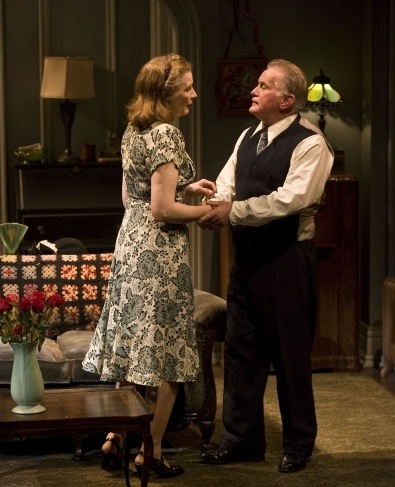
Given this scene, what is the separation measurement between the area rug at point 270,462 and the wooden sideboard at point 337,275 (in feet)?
3.00

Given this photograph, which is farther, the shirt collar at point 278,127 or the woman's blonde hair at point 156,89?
the shirt collar at point 278,127

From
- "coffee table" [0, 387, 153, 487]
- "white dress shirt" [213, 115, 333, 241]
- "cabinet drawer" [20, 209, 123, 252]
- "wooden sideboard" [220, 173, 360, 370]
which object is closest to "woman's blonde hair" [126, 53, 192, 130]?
"white dress shirt" [213, 115, 333, 241]

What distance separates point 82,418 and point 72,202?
5.00m

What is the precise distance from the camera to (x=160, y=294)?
440 centimetres

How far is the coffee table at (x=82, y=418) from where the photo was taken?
12.7ft

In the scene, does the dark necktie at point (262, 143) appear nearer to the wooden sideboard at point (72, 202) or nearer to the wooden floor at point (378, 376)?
the wooden floor at point (378, 376)

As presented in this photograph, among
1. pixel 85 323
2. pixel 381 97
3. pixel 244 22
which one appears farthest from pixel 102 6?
pixel 85 323

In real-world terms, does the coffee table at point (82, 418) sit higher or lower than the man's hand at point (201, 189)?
lower

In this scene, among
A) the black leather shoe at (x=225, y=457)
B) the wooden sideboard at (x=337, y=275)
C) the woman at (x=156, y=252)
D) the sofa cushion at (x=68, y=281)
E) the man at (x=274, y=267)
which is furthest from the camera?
the wooden sideboard at (x=337, y=275)

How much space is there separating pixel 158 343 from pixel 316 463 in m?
0.98

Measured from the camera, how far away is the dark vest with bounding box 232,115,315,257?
4.55 meters

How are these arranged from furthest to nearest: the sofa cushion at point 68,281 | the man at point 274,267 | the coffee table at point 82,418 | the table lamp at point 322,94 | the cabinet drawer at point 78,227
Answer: the cabinet drawer at point 78,227 → the table lamp at point 322,94 → the sofa cushion at point 68,281 → the man at point 274,267 → the coffee table at point 82,418

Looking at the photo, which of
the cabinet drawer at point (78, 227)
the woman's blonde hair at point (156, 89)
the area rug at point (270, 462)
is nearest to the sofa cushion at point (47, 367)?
the area rug at point (270, 462)

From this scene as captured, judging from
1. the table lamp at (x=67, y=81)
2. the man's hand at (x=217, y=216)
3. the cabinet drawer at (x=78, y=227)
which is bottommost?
the cabinet drawer at (x=78, y=227)
